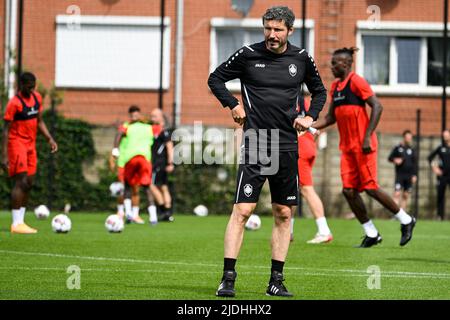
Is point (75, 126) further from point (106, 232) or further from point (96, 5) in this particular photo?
point (106, 232)

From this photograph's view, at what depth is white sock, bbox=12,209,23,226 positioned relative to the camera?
56.0ft

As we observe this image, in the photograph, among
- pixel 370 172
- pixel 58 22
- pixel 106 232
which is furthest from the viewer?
pixel 58 22

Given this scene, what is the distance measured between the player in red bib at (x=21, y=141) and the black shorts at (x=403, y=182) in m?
11.7

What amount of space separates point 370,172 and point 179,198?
12.8m

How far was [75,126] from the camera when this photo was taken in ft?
88.6

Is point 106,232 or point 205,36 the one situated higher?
point 205,36

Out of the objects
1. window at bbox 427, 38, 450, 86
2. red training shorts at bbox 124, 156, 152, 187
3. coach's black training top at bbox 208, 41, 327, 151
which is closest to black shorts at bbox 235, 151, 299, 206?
coach's black training top at bbox 208, 41, 327, 151

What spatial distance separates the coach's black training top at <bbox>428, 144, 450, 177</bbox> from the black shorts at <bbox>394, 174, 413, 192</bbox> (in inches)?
28.3

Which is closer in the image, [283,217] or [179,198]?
[283,217]

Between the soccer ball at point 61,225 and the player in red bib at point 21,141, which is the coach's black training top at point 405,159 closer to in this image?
the soccer ball at point 61,225

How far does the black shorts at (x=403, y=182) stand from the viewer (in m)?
26.5

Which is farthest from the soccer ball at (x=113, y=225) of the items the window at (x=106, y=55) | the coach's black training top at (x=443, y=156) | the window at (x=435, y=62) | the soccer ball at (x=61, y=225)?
the window at (x=435, y=62)

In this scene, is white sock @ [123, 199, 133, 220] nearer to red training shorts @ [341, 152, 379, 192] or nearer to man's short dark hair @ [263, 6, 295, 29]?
red training shorts @ [341, 152, 379, 192]
